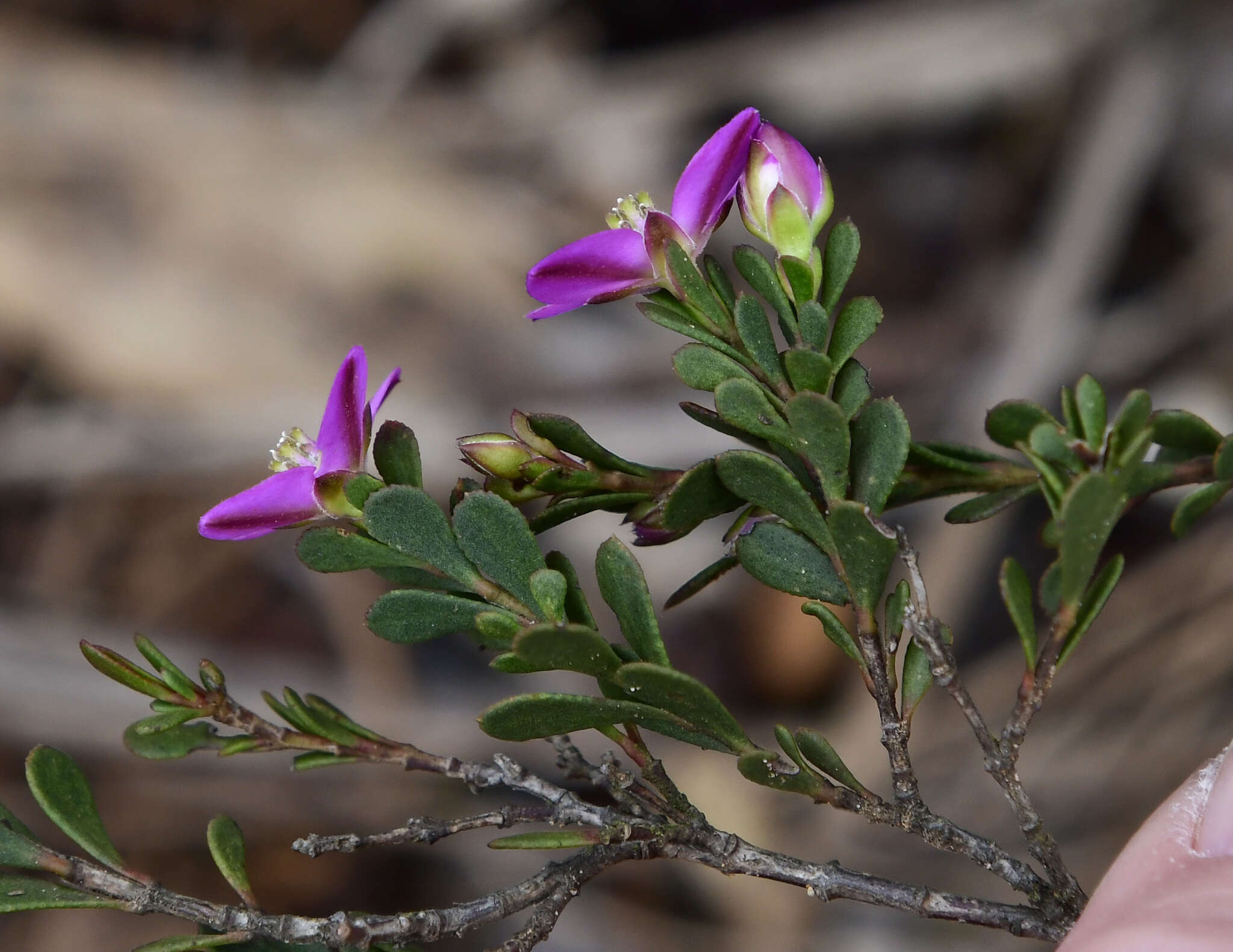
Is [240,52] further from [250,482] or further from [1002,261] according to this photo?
[1002,261]

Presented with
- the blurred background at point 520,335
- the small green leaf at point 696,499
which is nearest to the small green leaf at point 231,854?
the small green leaf at point 696,499

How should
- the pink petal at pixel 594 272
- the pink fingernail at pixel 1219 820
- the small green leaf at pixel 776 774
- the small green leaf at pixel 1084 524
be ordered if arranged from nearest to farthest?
1. the small green leaf at pixel 1084 524
2. the small green leaf at pixel 776 774
3. the pink petal at pixel 594 272
4. the pink fingernail at pixel 1219 820

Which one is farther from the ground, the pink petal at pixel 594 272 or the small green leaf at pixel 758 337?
the pink petal at pixel 594 272

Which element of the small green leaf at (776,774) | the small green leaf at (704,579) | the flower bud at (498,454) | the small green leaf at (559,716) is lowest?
the small green leaf at (776,774)

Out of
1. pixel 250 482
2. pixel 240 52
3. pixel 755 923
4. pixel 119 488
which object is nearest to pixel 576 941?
pixel 755 923

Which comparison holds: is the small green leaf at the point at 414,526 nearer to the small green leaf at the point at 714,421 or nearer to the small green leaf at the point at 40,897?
the small green leaf at the point at 714,421

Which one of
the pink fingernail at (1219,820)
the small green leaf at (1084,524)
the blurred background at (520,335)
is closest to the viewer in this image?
the small green leaf at (1084,524)

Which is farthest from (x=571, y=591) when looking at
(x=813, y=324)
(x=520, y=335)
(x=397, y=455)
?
(x=520, y=335)

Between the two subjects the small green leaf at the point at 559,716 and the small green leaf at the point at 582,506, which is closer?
the small green leaf at the point at 559,716

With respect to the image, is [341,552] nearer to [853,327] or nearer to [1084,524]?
[853,327]
